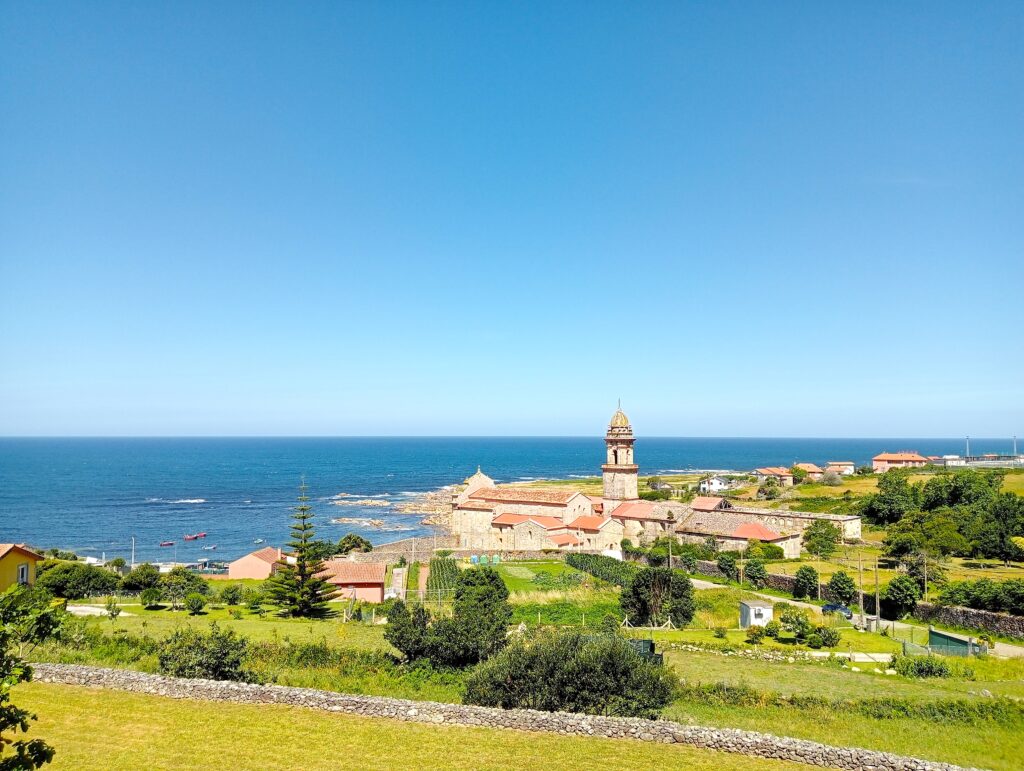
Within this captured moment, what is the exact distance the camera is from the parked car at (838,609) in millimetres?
29391

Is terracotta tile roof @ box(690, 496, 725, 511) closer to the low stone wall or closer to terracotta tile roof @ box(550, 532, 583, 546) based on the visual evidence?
terracotta tile roof @ box(550, 532, 583, 546)

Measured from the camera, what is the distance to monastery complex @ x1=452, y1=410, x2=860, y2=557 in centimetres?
4881

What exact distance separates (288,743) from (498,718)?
4276mm

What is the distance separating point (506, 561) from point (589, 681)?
31.2 meters

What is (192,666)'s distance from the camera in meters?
15.8

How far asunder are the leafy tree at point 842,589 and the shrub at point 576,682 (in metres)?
20.1

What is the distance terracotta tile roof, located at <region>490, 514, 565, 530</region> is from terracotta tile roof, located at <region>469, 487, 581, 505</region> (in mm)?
1653

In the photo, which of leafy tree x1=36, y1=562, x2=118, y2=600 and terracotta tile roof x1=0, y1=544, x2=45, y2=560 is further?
leafy tree x1=36, y1=562, x2=118, y2=600

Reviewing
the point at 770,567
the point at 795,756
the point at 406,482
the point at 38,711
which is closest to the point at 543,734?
the point at 795,756

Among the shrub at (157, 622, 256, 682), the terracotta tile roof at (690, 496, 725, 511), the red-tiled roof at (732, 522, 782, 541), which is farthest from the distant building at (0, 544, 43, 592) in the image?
the terracotta tile roof at (690, 496, 725, 511)

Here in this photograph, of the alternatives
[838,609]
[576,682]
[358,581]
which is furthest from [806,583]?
[358,581]

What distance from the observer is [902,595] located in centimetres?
2906

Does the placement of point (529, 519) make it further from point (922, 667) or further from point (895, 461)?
point (895, 461)

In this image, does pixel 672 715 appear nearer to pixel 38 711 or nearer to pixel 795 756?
pixel 795 756
